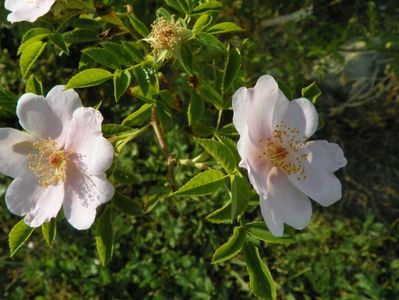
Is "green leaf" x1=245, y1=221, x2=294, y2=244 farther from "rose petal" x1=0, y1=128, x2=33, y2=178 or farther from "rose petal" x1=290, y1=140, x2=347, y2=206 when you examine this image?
"rose petal" x1=0, y1=128, x2=33, y2=178

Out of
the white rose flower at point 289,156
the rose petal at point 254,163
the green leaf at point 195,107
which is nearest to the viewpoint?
the rose petal at point 254,163

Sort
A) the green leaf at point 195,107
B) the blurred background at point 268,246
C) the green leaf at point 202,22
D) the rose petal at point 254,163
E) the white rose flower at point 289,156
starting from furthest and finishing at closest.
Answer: the blurred background at point 268,246 < the green leaf at point 195,107 < the green leaf at point 202,22 < the white rose flower at point 289,156 < the rose petal at point 254,163

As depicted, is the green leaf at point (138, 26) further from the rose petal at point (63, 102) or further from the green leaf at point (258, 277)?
the green leaf at point (258, 277)

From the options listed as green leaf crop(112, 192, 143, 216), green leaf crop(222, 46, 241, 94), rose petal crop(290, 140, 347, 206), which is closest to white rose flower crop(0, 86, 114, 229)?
green leaf crop(112, 192, 143, 216)

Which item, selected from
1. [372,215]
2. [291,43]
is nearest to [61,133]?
[291,43]

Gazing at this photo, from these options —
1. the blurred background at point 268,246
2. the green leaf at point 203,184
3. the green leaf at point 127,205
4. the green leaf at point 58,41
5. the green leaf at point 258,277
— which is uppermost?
the green leaf at point 58,41

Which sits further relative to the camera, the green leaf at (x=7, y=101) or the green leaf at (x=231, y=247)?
the green leaf at (x=7, y=101)

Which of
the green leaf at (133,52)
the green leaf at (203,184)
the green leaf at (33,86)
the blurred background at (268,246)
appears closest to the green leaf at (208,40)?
the green leaf at (133,52)
